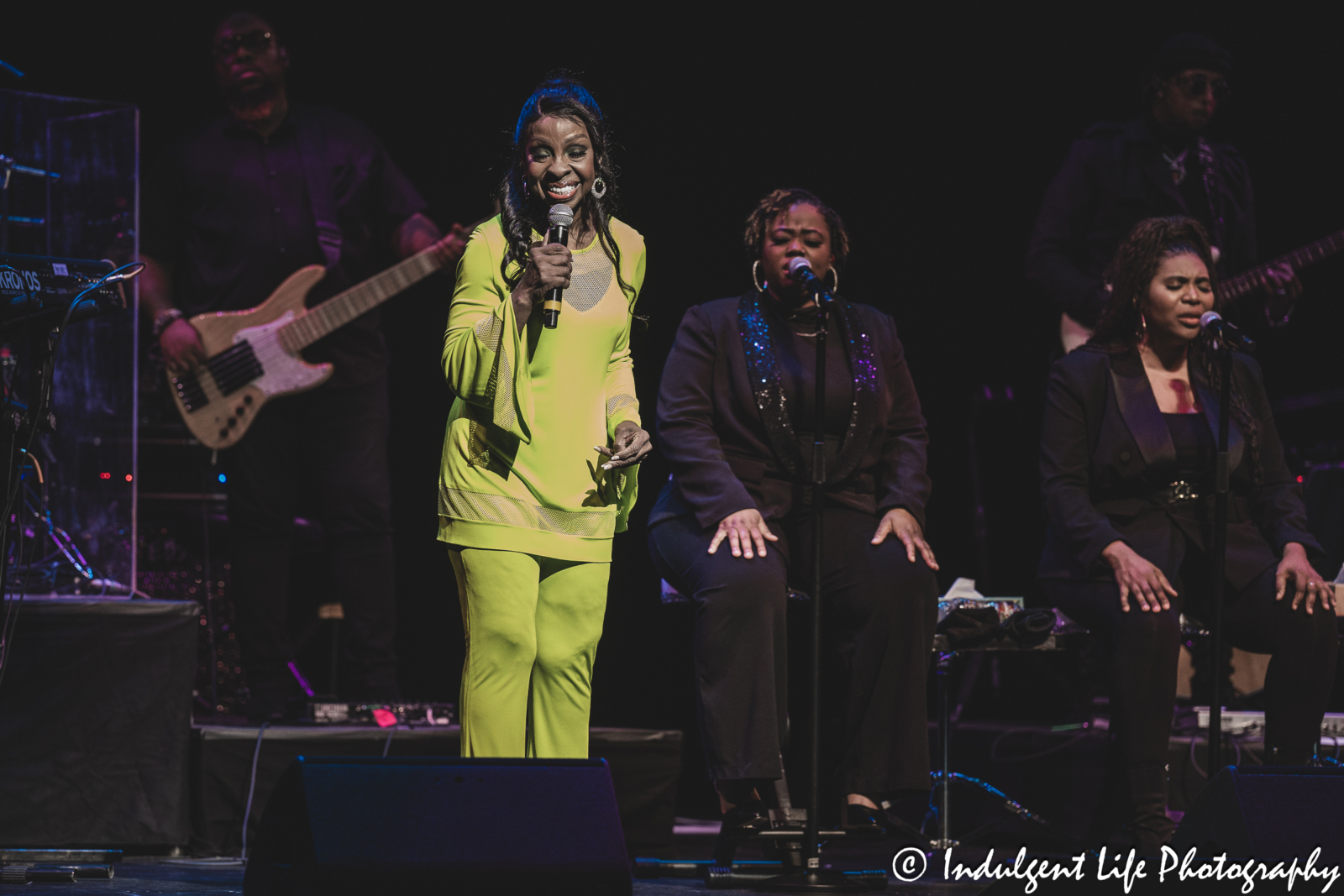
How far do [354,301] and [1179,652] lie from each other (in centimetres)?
266

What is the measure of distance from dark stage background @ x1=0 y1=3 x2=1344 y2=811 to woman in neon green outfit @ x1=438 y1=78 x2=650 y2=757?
92.8 inches

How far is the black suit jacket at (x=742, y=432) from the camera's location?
12.7 feet

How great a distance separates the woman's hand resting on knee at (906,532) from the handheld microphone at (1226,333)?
2.99ft

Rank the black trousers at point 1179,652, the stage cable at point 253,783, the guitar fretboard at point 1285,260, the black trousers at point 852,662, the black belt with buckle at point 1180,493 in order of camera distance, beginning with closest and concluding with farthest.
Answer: the black trousers at point 852,662 → the black trousers at point 1179,652 → the stage cable at point 253,783 → the black belt with buckle at point 1180,493 → the guitar fretboard at point 1285,260

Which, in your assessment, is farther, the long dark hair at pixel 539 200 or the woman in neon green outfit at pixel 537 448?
the long dark hair at pixel 539 200

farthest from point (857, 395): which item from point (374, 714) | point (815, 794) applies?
point (374, 714)

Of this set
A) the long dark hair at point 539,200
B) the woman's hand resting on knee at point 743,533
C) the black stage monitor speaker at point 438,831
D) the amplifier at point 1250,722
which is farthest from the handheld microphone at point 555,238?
the amplifier at point 1250,722

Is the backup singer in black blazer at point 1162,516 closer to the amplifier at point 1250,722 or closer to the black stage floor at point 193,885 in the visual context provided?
the amplifier at point 1250,722

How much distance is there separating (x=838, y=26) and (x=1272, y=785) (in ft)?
13.0

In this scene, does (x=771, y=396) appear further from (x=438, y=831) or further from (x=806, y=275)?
(x=438, y=831)

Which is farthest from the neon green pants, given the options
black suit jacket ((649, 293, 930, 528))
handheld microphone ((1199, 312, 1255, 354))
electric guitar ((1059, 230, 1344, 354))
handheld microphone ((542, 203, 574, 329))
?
electric guitar ((1059, 230, 1344, 354))

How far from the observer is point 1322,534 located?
4.83 metres

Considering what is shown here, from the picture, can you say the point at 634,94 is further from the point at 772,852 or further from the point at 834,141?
the point at 772,852

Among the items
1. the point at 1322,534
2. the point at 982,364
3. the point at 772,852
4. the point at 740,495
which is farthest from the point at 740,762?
the point at 982,364
